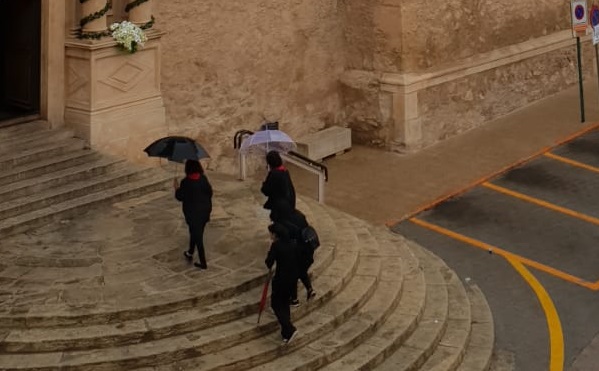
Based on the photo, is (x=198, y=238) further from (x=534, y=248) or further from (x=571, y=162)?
(x=571, y=162)

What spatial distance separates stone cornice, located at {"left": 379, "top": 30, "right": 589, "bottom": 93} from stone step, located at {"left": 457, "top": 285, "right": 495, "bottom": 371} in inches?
252

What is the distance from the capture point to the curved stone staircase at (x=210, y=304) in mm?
8102

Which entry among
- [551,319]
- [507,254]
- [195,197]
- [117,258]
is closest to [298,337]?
[195,197]

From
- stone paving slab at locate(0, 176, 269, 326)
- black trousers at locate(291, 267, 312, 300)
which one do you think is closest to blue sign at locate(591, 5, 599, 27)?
stone paving slab at locate(0, 176, 269, 326)

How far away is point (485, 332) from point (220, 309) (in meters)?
3.14

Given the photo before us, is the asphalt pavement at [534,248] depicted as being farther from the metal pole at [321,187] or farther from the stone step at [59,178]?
the stone step at [59,178]

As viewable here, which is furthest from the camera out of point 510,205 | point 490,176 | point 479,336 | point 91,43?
point 490,176

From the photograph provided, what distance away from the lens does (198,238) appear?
9227mm

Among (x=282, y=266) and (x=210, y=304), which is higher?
(x=282, y=266)

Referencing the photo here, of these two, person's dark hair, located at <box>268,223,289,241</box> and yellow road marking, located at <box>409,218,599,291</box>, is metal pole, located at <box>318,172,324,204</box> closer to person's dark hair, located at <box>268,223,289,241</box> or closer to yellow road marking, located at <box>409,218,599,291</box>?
yellow road marking, located at <box>409,218,599,291</box>

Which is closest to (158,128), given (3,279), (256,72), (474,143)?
(256,72)

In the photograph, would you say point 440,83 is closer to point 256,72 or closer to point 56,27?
point 256,72

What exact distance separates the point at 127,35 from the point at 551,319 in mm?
6677

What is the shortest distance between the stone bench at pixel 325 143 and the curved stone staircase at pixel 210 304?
473cm
